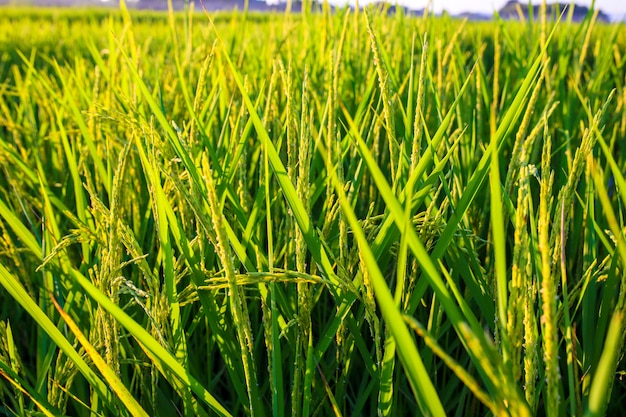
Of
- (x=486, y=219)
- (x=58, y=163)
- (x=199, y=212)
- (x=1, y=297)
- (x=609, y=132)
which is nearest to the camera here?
(x=199, y=212)

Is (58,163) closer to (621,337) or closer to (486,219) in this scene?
(486,219)

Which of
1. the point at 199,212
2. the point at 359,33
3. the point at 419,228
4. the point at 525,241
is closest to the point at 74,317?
the point at 199,212

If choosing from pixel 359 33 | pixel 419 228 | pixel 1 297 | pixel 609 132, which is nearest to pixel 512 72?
pixel 609 132

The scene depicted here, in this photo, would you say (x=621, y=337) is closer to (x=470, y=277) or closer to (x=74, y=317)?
(x=470, y=277)

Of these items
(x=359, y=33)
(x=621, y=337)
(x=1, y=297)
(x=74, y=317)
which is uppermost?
(x=359, y=33)

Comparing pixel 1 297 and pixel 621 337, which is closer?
pixel 621 337

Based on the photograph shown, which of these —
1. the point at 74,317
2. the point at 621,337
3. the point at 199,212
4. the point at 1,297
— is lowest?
the point at 1,297

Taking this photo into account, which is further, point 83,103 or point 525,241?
point 83,103

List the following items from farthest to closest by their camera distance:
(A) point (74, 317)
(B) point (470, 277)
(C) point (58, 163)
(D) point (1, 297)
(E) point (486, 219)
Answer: (C) point (58, 163)
(D) point (1, 297)
(E) point (486, 219)
(A) point (74, 317)
(B) point (470, 277)

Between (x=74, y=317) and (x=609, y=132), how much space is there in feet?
4.52

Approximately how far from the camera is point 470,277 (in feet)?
2.05

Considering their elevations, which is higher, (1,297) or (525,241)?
(525,241)

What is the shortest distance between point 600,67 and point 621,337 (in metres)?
1.17

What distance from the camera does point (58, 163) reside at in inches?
50.4
